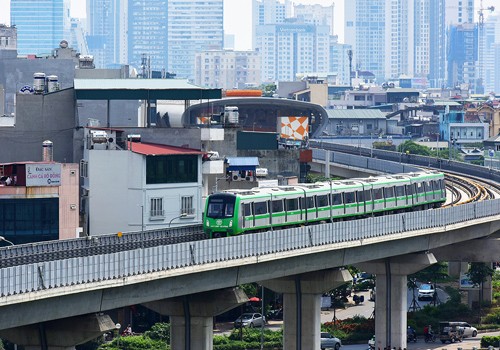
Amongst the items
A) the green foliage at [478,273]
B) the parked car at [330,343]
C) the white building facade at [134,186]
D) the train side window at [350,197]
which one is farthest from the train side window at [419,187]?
the white building facade at [134,186]

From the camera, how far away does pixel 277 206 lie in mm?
80500

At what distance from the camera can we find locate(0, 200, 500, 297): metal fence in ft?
186

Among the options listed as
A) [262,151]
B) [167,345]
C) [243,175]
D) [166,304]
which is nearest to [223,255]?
[166,304]

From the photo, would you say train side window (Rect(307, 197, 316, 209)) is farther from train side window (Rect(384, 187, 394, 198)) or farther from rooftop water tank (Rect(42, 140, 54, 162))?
rooftop water tank (Rect(42, 140, 54, 162))

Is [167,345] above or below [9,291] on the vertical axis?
below

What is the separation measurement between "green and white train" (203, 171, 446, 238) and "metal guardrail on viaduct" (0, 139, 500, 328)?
2.47 meters

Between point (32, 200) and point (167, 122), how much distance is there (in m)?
72.5

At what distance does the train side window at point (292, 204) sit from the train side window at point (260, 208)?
271 cm

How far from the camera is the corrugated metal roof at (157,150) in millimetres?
93000

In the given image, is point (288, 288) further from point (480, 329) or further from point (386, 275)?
point (480, 329)

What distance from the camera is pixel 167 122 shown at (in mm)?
161375

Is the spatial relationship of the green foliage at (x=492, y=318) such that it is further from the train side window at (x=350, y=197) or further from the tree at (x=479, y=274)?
the train side window at (x=350, y=197)

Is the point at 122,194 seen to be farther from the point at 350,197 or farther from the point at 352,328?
the point at 352,328

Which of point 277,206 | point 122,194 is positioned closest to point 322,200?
point 277,206
